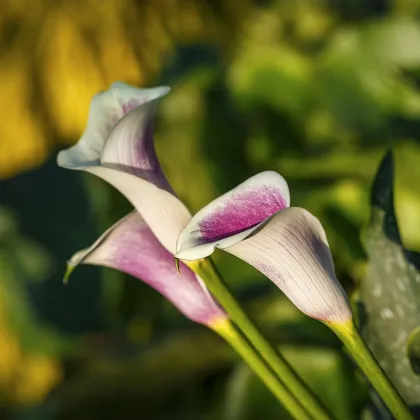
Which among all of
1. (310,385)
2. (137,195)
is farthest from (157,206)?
(310,385)

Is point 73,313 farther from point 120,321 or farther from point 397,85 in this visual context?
point 397,85

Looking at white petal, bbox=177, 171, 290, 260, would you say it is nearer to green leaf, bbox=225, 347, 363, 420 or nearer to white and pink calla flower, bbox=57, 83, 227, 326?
white and pink calla flower, bbox=57, 83, 227, 326

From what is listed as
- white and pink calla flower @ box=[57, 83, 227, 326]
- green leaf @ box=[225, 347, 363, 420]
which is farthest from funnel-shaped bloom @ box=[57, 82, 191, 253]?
green leaf @ box=[225, 347, 363, 420]

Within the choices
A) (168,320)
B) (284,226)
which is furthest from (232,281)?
(284,226)

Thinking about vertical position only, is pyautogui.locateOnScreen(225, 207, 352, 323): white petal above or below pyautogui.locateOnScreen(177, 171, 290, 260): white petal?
below

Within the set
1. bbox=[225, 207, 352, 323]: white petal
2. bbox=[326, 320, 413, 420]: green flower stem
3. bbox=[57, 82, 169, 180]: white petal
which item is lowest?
bbox=[326, 320, 413, 420]: green flower stem

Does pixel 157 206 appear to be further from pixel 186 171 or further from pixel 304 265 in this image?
pixel 186 171
